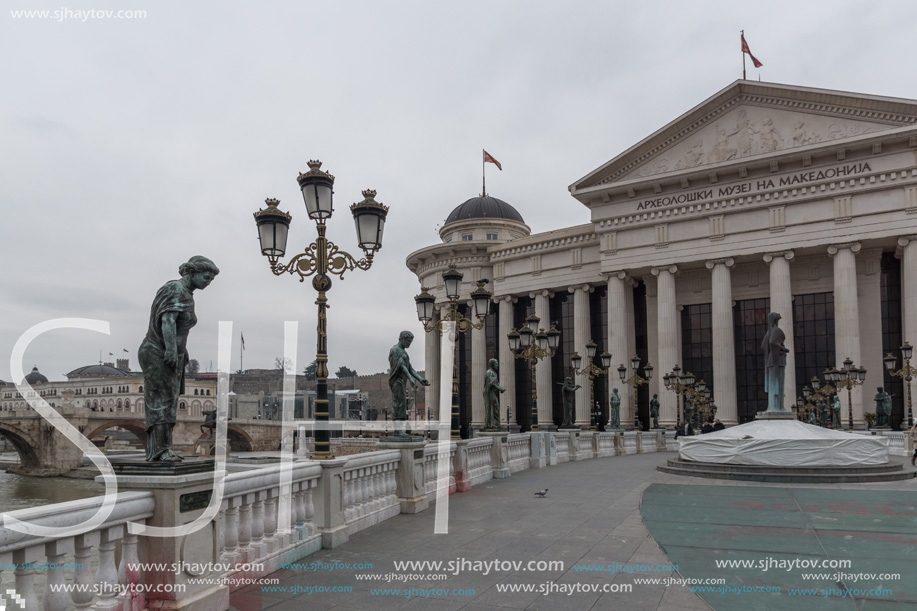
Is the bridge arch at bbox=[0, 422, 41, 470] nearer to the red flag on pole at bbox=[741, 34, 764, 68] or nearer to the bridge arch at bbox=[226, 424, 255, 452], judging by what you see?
the bridge arch at bbox=[226, 424, 255, 452]

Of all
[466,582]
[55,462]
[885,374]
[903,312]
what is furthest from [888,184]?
[55,462]

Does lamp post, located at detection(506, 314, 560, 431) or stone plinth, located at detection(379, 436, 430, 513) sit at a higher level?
lamp post, located at detection(506, 314, 560, 431)

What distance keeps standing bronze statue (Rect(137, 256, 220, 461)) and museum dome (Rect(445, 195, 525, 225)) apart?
60.0 meters

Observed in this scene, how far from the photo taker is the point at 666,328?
4366 cm

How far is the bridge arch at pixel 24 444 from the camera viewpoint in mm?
58831

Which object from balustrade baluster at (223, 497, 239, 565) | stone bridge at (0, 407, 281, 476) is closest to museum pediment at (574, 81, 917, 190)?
balustrade baluster at (223, 497, 239, 565)

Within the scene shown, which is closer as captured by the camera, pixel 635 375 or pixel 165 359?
pixel 165 359

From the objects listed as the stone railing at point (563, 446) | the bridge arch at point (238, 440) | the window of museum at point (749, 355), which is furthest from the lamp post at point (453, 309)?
the bridge arch at point (238, 440)

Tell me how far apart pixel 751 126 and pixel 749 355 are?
48.1ft

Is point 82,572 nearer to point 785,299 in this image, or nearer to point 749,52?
point 785,299

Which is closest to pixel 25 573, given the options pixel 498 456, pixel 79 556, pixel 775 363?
pixel 79 556

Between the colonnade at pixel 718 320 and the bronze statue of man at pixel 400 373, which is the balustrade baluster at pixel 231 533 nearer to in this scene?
the bronze statue of man at pixel 400 373

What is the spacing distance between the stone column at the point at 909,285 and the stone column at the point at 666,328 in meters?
12.5

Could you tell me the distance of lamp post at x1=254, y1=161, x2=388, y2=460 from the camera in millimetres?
9588
